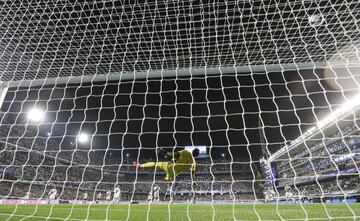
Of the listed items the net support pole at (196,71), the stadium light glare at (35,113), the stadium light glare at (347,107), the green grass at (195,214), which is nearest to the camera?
the green grass at (195,214)

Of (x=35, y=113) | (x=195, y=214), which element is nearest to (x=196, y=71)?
(x=195, y=214)

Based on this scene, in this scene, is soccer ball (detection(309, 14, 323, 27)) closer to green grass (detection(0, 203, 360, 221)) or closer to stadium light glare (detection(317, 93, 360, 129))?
stadium light glare (detection(317, 93, 360, 129))

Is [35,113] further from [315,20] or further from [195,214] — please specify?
[315,20]

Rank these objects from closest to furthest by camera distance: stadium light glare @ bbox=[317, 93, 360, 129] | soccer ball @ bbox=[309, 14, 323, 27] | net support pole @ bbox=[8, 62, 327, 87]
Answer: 1. net support pole @ bbox=[8, 62, 327, 87]
2. soccer ball @ bbox=[309, 14, 323, 27]
3. stadium light glare @ bbox=[317, 93, 360, 129]

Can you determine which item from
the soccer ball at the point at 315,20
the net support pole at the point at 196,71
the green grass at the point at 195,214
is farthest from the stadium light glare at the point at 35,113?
the soccer ball at the point at 315,20

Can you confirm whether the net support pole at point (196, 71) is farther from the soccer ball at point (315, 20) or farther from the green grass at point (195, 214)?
the green grass at point (195, 214)

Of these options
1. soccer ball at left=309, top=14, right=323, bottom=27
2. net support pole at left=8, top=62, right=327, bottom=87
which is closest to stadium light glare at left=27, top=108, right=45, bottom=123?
net support pole at left=8, top=62, right=327, bottom=87

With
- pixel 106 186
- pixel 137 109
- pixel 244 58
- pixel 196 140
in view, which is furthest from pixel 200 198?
pixel 244 58

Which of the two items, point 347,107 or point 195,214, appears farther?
point 347,107

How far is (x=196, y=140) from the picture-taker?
122ft

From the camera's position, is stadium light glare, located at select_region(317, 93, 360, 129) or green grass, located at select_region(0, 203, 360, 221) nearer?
green grass, located at select_region(0, 203, 360, 221)

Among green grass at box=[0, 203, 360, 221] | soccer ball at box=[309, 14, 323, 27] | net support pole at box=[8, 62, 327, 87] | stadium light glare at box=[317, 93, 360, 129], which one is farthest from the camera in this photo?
stadium light glare at box=[317, 93, 360, 129]

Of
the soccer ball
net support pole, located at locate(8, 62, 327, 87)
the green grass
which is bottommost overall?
the green grass

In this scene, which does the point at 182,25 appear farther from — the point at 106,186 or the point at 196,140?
the point at 196,140
